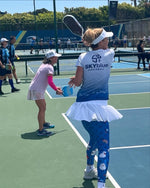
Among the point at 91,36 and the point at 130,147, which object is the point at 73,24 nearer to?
the point at 130,147

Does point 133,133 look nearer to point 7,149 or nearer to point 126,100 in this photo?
point 7,149

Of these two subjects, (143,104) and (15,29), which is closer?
(143,104)

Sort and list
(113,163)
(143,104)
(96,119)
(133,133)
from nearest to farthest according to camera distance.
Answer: (96,119) < (113,163) < (133,133) < (143,104)

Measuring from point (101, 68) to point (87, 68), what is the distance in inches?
6.2

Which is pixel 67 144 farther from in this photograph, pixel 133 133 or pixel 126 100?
pixel 126 100

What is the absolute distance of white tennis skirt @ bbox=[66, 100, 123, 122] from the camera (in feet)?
11.5

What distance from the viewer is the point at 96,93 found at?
3602 mm

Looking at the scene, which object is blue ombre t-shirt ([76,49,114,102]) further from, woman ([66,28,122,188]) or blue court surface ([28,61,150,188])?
blue court surface ([28,61,150,188])

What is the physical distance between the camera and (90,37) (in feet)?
11.7

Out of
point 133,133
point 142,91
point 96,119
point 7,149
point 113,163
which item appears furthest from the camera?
point 142,91

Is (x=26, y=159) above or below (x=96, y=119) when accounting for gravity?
below

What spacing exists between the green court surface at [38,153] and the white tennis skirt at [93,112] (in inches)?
37.7

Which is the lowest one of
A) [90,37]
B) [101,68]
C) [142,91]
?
[142,91]

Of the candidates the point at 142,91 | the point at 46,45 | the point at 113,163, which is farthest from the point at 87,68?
the point at 46,45
